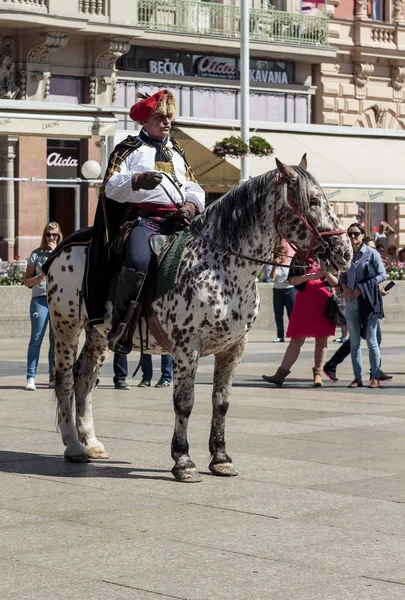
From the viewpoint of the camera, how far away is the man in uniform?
345 inches

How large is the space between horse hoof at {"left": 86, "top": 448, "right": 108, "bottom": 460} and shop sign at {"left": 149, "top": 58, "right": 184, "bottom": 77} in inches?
1038

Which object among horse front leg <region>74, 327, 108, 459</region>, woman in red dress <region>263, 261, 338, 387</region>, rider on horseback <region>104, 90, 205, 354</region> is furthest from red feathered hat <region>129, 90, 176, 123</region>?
woman in red dress <region>263, 261, 338, 387</region>

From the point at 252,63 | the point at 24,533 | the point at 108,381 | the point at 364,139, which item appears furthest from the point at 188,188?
the point at 252,63

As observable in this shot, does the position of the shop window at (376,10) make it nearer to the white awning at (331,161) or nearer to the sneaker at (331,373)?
the white awning at (331,161)

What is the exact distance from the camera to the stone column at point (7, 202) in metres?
31.7

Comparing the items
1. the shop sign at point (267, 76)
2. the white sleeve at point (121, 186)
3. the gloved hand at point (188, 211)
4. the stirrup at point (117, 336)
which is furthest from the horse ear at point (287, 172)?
the shop sign at point (267, 76)

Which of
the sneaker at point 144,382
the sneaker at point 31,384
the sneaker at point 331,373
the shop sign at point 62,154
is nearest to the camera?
the sneaker at point 31,384

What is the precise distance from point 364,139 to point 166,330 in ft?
83.2

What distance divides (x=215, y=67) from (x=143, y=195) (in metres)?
28.2

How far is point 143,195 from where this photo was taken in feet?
29.2

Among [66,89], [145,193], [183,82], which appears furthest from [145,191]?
[183,82]

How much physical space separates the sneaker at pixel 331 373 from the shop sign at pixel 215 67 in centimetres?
2149

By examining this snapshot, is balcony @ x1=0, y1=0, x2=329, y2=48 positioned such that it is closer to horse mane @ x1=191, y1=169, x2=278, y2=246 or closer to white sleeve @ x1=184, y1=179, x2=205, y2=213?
white sleeve @ x1=184, y1=179, x2=205, y2=213

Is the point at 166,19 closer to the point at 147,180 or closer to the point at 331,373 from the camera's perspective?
the point at 331,373
